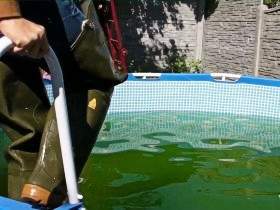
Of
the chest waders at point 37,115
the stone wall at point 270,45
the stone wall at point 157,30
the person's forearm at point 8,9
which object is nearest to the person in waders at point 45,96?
the chest waders at point 37,115

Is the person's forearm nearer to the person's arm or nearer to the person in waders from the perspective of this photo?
the person's arm

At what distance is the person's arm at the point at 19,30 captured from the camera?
1.36m

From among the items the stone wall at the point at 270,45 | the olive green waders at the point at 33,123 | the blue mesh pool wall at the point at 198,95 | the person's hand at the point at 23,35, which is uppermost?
the person's hand at the point at 23,35

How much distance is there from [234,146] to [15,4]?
3.94 m

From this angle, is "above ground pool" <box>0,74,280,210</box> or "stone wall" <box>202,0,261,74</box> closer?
"above ground pool" <box>0,74,280,210</box>

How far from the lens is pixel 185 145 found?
511cm

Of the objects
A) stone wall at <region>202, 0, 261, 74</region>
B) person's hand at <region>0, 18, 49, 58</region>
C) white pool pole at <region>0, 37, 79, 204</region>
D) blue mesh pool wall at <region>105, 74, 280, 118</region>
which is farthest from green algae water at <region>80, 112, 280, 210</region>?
stone wall at <region>202, 0, 261, 74</region>

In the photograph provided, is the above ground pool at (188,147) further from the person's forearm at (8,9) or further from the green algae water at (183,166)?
the person's forearm at (8,9)

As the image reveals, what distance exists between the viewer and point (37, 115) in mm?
1791

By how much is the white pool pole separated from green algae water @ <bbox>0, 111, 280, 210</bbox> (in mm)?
1707

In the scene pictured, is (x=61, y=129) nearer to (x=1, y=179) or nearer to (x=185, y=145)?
(x=1, y=179)

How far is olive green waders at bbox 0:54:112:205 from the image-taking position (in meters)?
1.65

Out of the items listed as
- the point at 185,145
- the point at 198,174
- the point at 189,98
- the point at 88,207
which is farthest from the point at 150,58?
the point at 88,207

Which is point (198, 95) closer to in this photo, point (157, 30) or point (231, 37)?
point (231, 37)
